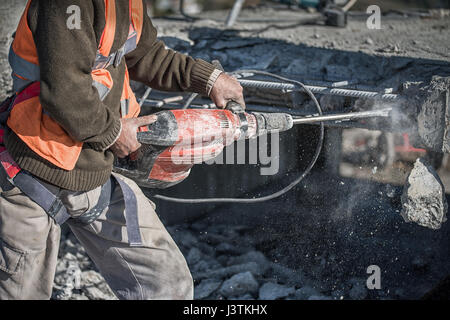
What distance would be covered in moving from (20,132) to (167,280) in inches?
36.4

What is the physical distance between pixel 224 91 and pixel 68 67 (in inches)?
38.4

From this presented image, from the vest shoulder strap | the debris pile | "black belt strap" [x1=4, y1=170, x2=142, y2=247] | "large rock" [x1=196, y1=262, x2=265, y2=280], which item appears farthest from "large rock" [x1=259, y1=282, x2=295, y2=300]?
the vest shoulder strap

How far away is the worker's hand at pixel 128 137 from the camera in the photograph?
2.35 m

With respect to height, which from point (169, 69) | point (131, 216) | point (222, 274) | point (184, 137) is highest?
point (169, 69)

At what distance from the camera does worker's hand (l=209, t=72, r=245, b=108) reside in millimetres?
2801

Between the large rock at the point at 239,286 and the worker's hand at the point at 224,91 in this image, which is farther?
the large rock at the point at 239,286

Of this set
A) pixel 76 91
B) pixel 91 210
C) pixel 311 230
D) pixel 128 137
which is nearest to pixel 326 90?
pixel 311 230

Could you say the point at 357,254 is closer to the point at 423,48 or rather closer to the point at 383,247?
the point at 383,247

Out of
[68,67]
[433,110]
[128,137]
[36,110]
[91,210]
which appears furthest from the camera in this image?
[433,110]

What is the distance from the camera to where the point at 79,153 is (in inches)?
90.7

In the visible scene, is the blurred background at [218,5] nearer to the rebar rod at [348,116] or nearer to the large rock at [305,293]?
the rebar rod at [348,116]

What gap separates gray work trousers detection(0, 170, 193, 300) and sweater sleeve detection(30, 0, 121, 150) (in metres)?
0.40

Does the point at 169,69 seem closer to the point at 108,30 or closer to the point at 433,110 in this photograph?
the point at 108,30

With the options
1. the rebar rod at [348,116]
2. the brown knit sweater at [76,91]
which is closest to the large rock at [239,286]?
the rebar rod at [348,116]
